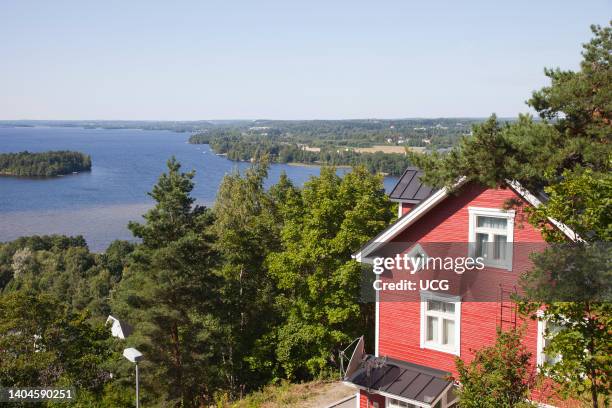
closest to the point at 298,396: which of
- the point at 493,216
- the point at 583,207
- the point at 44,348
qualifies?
the point at 493,216

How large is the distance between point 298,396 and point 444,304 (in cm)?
514

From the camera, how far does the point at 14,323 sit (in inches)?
624

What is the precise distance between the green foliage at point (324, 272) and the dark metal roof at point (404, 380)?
198 inches

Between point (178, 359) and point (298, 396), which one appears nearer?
point (298, 396)

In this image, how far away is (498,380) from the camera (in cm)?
740

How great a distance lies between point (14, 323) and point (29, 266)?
161 feet

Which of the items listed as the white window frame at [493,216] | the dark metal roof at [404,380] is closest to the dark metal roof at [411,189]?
the white window frame at [493,216]

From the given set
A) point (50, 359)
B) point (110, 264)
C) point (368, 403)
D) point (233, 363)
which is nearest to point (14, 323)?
point (50, 359)

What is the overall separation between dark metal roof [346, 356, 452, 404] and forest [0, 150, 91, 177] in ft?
450

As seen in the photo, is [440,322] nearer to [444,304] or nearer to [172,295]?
[444,304]

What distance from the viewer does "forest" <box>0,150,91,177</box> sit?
135125mm

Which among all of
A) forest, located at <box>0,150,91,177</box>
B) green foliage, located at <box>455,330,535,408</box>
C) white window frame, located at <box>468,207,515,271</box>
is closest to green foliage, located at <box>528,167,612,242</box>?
green foliage, located at <box>455,330,535,408</box>

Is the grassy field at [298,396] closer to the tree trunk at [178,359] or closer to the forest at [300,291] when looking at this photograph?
the forest at [300,291]

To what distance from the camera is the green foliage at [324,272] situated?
16.1m
